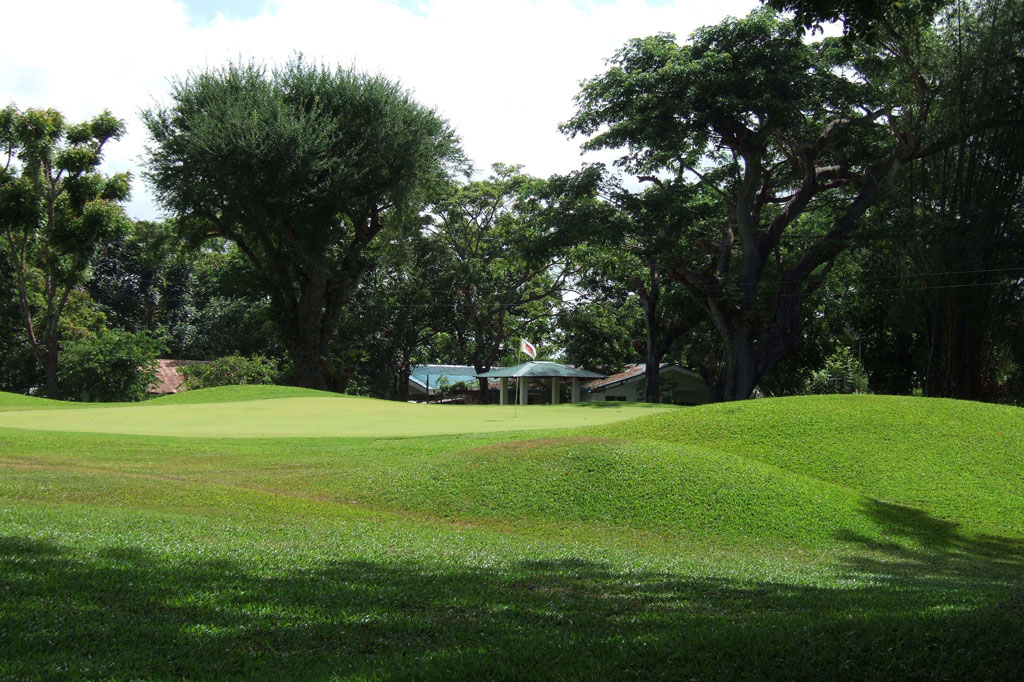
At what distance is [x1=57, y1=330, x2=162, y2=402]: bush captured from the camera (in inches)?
1495

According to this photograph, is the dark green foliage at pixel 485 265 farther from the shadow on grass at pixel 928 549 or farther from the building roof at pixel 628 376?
the shadow on grass at pixel 928 549

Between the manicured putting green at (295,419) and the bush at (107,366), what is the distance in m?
9.73

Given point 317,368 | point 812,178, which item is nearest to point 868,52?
point 812,178

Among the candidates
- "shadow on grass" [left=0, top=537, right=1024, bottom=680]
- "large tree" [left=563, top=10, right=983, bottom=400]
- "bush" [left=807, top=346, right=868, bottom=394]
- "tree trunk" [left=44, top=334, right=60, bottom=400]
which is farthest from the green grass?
"bush" [left=807, top=346, right=868, bottom=394]

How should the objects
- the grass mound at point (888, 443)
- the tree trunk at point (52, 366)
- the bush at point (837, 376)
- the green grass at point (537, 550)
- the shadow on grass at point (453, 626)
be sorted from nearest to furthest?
the shadow on grass at point (453, 626), the green grass at point (537, 550), the grass mound at point (888, 443), the tree trunk at point (52, 366), the bush at point (837, 376)

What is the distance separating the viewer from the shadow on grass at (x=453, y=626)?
430 cm

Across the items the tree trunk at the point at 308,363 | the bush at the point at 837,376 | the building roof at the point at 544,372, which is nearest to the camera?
the tree trunk at the point at 308,363

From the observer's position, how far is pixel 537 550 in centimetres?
884

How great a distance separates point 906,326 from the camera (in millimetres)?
36938

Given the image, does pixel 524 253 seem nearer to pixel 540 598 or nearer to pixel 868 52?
pixel 868 52

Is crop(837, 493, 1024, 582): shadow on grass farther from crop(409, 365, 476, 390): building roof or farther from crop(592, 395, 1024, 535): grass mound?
crop(409, 365, 476, 390): building roof

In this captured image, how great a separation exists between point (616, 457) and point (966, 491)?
5.92 metres

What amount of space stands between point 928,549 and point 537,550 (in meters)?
5.77

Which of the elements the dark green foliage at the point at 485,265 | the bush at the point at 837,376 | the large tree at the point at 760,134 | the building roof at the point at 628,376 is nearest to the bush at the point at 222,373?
the dark green foliage at the point at 485,265
